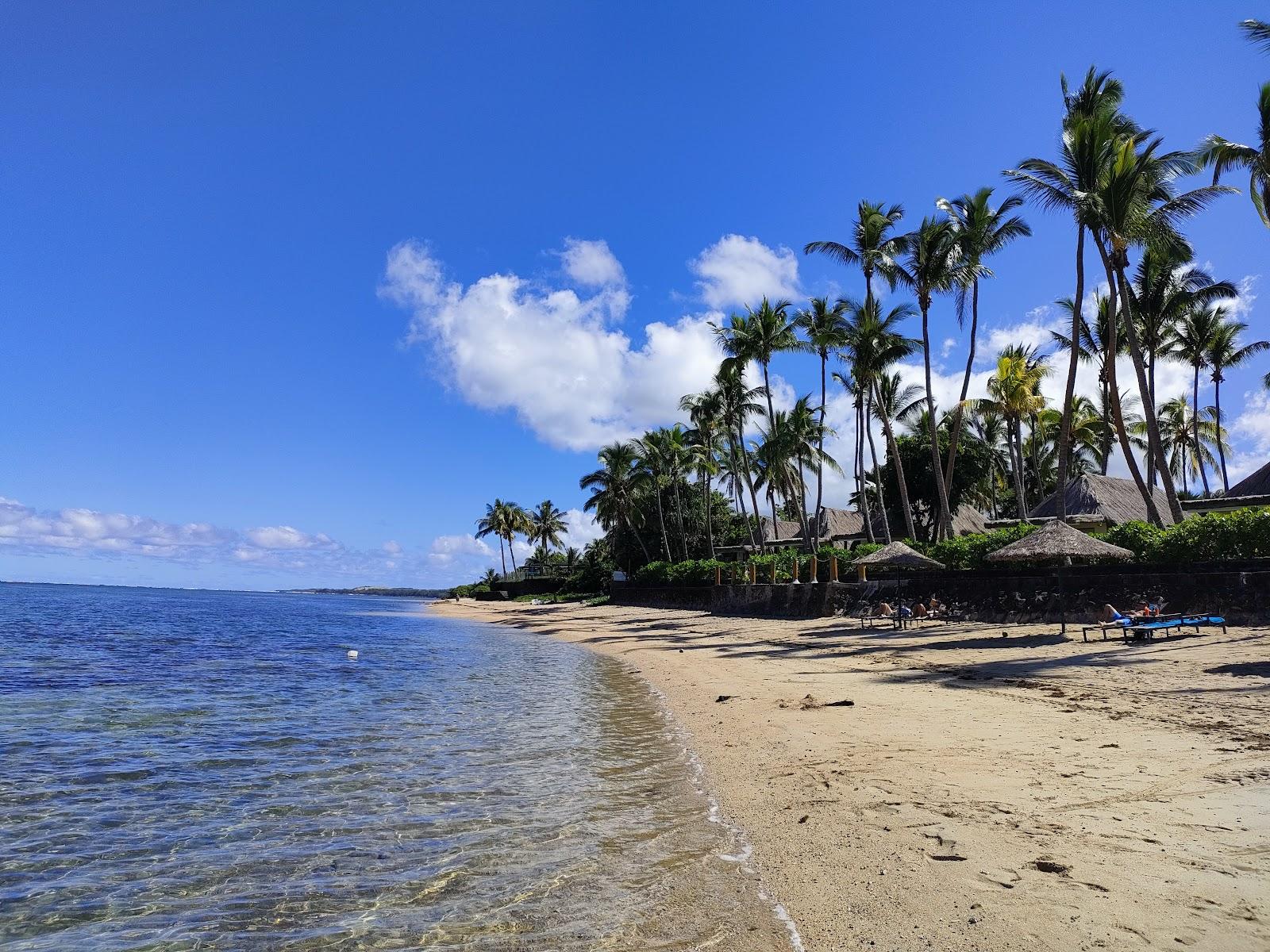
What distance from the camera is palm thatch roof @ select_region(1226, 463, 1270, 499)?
24891 mm

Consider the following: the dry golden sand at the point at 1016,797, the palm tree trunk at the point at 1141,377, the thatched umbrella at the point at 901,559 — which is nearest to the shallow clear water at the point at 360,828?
the dry golden sand at the point at 1016,797

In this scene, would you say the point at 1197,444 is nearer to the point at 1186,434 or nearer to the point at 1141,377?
the point at 1186,434

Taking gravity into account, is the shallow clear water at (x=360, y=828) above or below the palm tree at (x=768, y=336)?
below

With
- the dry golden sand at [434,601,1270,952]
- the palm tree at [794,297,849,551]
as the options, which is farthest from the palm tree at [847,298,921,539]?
the dry golden sand at [434,601,1270,952]

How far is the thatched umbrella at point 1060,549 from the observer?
16.1 meters

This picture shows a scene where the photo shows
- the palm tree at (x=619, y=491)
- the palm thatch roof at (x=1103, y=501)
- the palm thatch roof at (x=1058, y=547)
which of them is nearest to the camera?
the palm thatch roof at (x=1058, y=547)

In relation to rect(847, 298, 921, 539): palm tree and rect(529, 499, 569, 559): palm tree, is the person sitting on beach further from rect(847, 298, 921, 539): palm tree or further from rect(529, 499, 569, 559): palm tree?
rect(529, 499, 569, 559): palm tree

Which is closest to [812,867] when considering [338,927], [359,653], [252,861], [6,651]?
[338,927]

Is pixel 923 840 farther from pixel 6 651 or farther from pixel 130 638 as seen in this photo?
Result: pixel 130 638

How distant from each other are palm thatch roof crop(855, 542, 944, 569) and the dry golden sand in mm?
8616

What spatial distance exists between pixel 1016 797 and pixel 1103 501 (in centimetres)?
3110

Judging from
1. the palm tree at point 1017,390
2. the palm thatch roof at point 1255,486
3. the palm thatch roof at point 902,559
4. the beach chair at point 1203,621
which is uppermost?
the palm tree at point 1017,390

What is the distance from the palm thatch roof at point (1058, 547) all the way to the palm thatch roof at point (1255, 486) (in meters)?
13.0

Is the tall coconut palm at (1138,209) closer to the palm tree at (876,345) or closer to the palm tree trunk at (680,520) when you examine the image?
the palm tree at (876,345)
